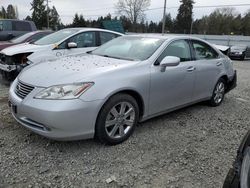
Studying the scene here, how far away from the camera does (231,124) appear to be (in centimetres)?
462

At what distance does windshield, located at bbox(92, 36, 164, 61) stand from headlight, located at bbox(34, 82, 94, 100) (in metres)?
1.11

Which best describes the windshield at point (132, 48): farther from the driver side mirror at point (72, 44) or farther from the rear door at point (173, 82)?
the driver side mirror at point (72, 44)

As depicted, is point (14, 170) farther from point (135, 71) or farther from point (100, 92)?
point (135, 71)

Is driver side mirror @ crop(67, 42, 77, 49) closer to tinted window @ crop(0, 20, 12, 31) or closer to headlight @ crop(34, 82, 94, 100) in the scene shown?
headlight @ crop(34, 82, 94, 100)

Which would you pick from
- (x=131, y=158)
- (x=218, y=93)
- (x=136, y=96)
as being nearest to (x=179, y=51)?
(x=136, y=96)

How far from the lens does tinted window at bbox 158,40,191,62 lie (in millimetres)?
4180

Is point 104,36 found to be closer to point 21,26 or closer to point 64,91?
point 64,91

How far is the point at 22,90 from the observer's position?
344 cm

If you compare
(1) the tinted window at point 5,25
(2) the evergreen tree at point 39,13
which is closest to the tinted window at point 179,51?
(1) the tinted window at point 5,25

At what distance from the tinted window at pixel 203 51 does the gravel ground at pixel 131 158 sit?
4.20 feet

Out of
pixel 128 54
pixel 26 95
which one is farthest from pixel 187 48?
pixel 26 95

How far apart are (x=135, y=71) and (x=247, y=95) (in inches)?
166

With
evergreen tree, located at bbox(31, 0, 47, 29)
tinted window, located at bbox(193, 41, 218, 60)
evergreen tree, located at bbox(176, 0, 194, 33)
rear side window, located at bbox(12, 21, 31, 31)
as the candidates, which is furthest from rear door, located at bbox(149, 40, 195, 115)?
A: evergreen tree, located at bbox(176, 0, 194, 33)

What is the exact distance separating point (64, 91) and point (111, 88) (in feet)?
1.85
